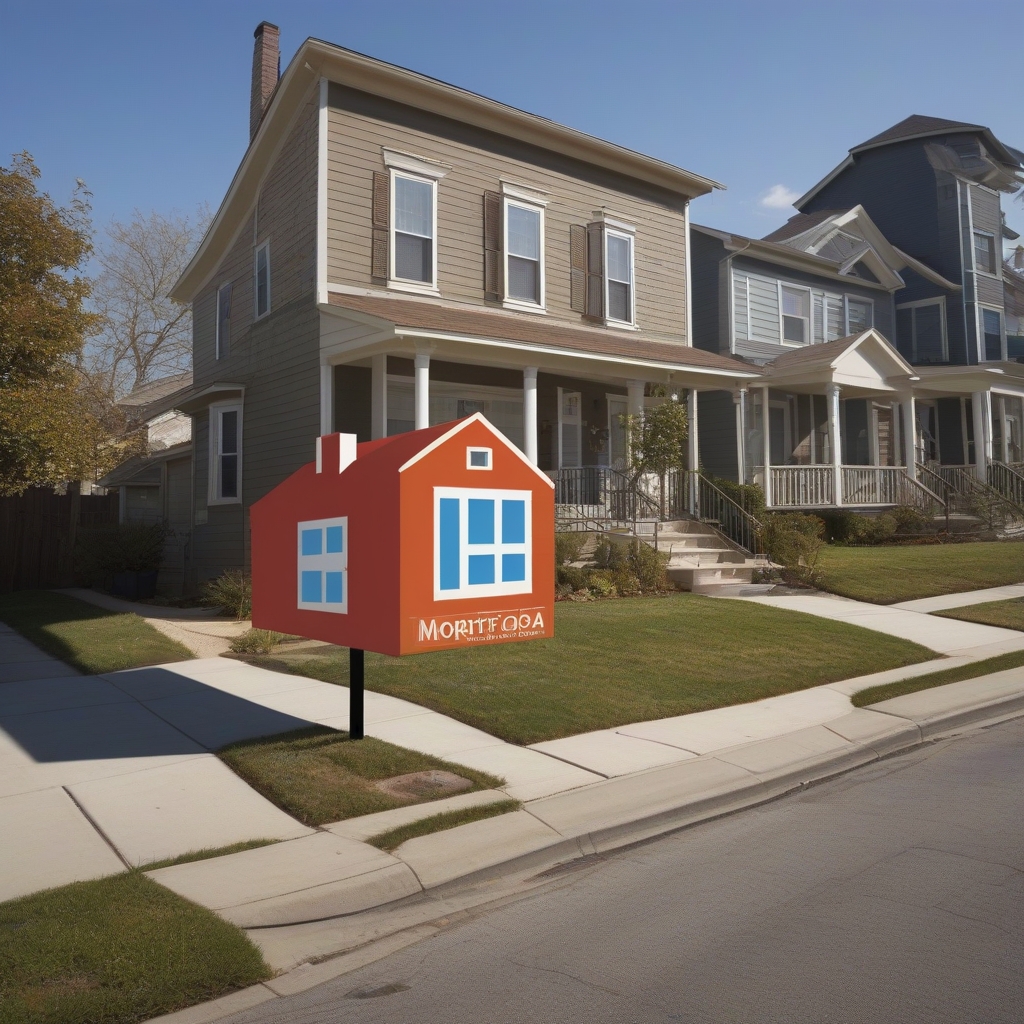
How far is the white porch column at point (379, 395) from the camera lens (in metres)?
15.2

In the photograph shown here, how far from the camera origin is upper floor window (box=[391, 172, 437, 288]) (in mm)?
16312

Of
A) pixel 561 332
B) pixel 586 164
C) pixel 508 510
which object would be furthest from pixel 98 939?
pixel 586 164

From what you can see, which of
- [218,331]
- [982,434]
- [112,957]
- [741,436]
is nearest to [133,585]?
[218,331]

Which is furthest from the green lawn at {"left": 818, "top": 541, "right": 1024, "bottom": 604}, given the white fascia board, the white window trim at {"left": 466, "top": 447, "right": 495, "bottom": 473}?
the white window trim at {"left": 466, "top": 447, "right": 495, "bottom": 473}

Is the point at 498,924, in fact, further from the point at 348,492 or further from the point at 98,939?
the point at 348,492

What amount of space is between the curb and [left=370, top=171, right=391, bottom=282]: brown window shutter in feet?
35.6

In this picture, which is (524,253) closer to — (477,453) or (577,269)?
(577,269)

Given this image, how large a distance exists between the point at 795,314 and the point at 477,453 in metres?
21.0

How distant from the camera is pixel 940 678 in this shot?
9.86 meters

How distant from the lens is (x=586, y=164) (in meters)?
19.0

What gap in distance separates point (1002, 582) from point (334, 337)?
11909mm

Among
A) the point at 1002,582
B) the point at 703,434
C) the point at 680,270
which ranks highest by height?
the point at 680,270

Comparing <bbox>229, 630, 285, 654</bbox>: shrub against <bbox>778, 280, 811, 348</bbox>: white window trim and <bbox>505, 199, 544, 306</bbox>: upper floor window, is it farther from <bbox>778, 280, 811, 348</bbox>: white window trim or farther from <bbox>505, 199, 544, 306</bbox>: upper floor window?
<bbox>778, 280, 811, 348</bbox>: white window trim

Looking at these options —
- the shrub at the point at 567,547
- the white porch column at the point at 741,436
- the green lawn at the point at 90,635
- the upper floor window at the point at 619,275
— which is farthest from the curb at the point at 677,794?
the white porch column at the point at 741,436
